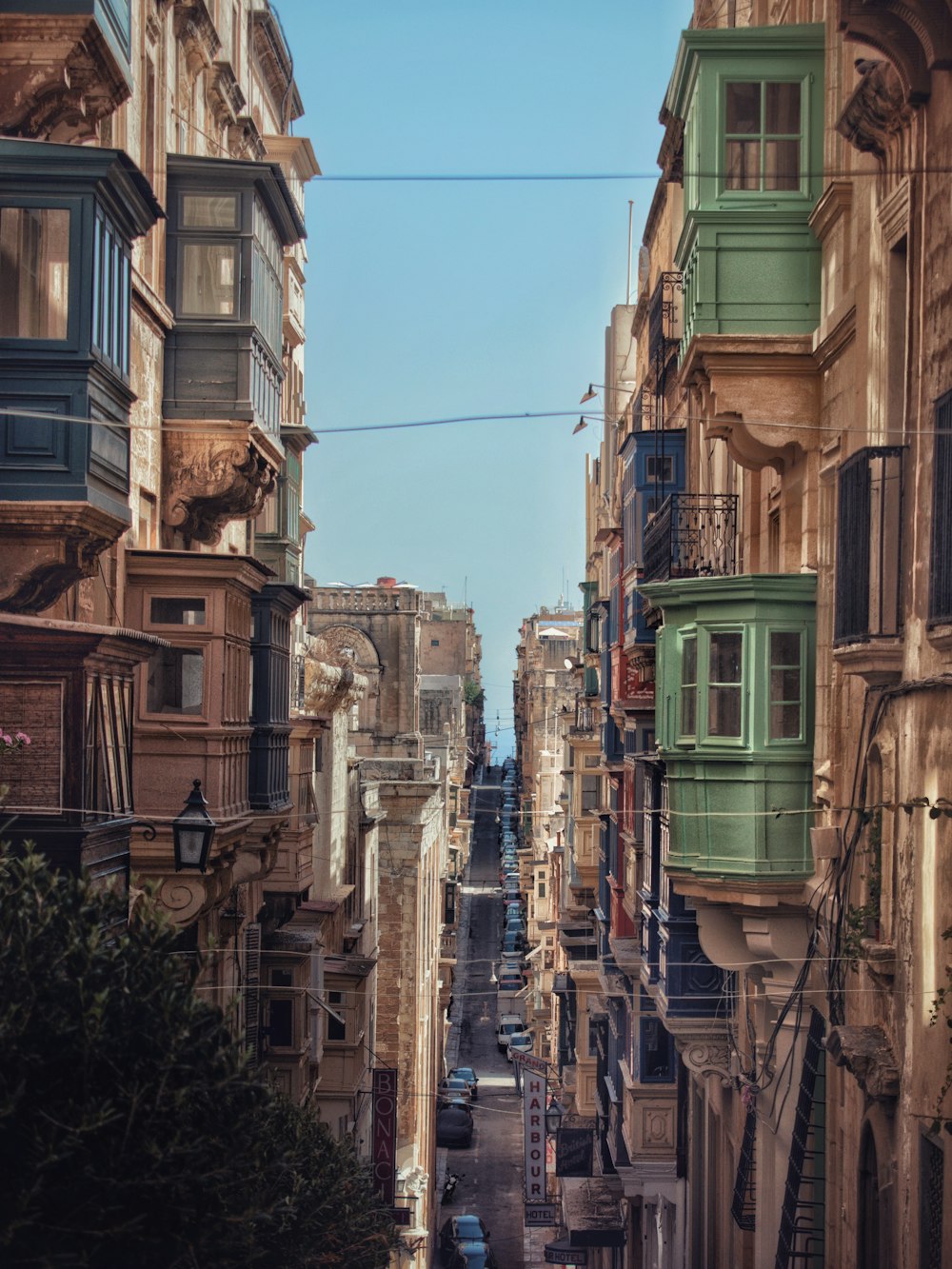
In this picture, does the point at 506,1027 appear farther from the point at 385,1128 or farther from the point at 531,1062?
the point at 385,1128

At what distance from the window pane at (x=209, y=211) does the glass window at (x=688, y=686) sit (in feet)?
22.5

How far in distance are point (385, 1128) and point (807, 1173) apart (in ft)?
50.5

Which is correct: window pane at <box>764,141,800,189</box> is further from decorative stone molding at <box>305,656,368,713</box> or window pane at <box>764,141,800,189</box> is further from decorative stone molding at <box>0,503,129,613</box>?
decorative stone molding at <box>305,656,368,713</box>

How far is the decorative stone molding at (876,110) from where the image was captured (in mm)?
10945

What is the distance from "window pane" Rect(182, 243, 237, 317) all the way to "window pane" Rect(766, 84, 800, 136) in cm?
635

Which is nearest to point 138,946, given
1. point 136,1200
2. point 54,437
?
point 136,1200

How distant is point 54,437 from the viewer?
1306 centimetres

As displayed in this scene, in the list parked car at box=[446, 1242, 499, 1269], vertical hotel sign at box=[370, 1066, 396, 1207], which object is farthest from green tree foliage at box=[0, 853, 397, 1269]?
parked car at box=[446, 1242, 499, 1269]

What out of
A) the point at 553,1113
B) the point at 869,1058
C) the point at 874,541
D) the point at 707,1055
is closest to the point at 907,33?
the point at 874,541

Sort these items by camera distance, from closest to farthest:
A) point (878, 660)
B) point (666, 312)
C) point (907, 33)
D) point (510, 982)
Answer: point (907, 33) → point (878, 660) → point (666, 312) → point (510, 982)

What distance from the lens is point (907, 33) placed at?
1030 cm

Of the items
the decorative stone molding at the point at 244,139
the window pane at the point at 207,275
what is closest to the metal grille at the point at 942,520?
the window pane at the point at 207,275

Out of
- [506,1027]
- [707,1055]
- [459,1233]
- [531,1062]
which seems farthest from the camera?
[506,1027]

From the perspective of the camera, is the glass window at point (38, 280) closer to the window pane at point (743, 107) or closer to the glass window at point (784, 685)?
the window pane at point (743, 107)
